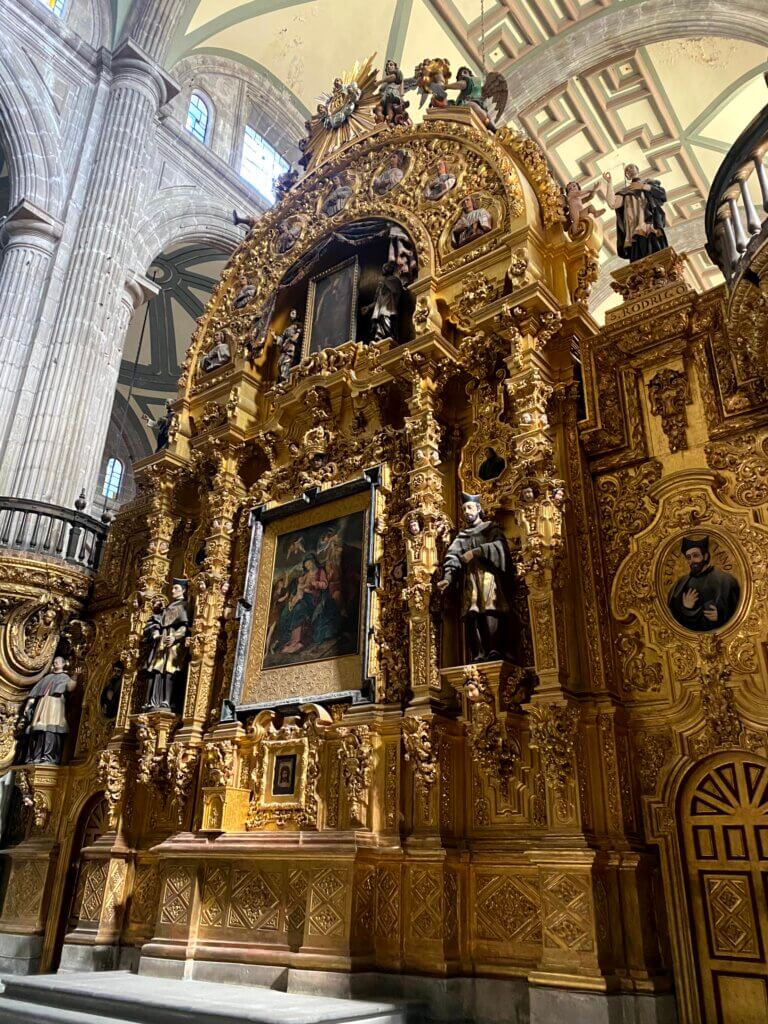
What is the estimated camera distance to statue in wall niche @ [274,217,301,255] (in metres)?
10.6

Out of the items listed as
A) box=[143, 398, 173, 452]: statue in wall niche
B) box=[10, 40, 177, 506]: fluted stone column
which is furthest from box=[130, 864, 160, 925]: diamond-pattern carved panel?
box=[10, 40, 177, 506]: fluted stone column

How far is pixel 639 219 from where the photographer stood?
7898 millimetres

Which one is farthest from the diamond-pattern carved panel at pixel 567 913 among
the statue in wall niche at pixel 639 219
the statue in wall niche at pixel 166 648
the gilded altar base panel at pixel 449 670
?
the statue in wall niche at pixel 639 219

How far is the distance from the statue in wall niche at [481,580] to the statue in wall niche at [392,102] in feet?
20.2

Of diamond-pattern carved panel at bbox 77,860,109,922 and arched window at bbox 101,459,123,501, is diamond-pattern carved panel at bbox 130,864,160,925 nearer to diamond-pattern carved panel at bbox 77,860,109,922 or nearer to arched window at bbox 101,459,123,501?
diamond-pattern carved panel at bbox 77,860,109,922

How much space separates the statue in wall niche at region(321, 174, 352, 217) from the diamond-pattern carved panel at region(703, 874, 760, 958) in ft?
28.3

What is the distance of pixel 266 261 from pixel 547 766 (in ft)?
26.4

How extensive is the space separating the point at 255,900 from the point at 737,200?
713cm

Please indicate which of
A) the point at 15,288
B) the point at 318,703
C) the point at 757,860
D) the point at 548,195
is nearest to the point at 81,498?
the point at 15,288

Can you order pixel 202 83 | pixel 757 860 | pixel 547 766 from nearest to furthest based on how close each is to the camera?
1. pixel 757 860
2. pixel 547 766
3. pixel 202 83

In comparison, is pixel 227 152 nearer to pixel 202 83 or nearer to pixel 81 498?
pixel 202 83

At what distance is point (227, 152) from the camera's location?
20672 millimetres

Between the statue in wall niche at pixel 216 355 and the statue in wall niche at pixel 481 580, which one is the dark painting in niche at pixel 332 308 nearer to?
the statue in wall niche at pixel 216 355

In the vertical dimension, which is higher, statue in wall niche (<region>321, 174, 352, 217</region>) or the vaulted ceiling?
the vaulted ceiling
